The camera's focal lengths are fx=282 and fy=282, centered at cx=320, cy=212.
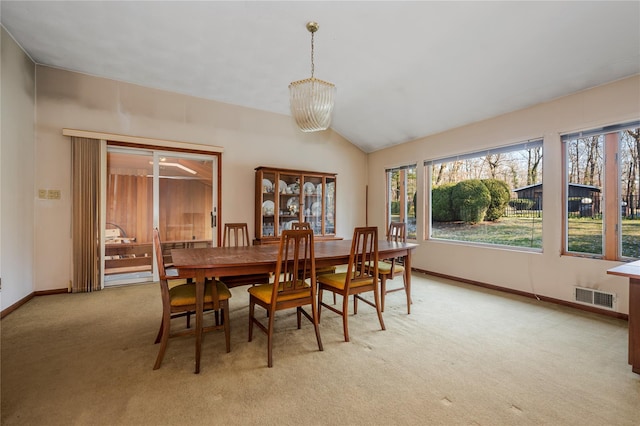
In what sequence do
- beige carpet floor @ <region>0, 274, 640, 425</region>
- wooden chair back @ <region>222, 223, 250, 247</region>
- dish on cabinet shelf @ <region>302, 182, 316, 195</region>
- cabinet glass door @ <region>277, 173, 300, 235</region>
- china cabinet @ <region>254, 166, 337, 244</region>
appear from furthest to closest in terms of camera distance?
dish on cabinet shelf @ <region>302, 182, 316, 195</region>
cabinet glass door @ <region>277, 173, 300, 235</region>
china cabinet @ <region>254, 166, 337, 244</region>
wooden chair back @ <region>222, 223, 250, 247</region>
beige carpet floor @ <region>0, 274, 640, 425</region>

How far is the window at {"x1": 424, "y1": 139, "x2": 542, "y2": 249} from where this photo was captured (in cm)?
357

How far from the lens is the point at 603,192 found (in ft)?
9.82

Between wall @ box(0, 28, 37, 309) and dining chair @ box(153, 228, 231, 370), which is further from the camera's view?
wall @ box(0, 28, 37, 309)

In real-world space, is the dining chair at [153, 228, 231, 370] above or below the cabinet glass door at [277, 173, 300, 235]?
below

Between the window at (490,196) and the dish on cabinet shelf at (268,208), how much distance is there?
8.74ft

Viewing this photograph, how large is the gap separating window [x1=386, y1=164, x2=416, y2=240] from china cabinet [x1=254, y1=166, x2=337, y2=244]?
116 cm

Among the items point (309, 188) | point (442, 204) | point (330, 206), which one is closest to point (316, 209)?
point (330, 206)

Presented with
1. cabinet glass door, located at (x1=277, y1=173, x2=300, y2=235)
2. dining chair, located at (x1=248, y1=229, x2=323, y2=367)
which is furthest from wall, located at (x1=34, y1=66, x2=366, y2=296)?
dining chair, located at (x1=248, y1=229, x2=323, y2=367)

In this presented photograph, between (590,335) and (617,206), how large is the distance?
1430mm

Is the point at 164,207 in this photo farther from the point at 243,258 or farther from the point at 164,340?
the point at 164,340

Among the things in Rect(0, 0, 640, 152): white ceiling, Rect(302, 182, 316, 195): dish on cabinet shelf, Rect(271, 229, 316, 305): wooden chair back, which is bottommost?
Rect(271, 229, 316, 305): wooden chair back

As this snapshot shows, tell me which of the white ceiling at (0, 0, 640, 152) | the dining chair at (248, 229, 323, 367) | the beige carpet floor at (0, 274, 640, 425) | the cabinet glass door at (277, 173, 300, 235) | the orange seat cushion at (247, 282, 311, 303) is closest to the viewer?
the beige carpet floor at (0, 274, 640, 425)

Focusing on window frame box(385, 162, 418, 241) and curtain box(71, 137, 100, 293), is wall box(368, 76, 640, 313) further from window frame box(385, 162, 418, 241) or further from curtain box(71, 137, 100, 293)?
curtain box(71, 137, 100, 293)

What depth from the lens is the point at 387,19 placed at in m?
2.64
